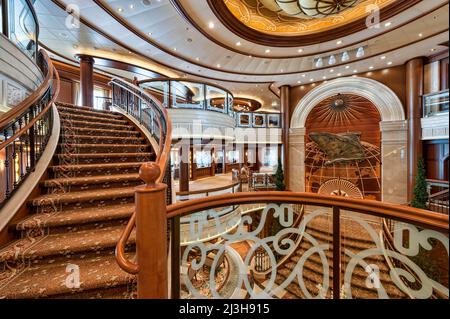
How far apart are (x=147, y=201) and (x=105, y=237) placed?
1.20 m

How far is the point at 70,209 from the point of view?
200 cm

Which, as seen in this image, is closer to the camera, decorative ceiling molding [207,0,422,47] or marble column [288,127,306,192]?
decorative ceiling molding [207,0,422,47]

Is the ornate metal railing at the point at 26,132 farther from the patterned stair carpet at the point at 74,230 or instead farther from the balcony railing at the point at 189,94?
the balcony railing at the point at 189,94

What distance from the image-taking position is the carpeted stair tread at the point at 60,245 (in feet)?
4.91

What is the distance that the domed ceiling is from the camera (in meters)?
4.49

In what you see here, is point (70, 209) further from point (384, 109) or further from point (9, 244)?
point (384, 109)

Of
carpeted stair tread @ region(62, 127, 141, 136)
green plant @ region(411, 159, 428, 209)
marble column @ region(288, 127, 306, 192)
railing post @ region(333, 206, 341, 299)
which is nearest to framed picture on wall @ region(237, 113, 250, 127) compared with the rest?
marble column @ region(288, 127, 306, 192)

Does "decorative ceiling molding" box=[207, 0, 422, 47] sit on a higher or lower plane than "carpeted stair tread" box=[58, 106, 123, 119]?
higher

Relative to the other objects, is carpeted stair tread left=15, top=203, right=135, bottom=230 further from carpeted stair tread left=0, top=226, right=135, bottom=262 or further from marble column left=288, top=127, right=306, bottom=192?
marble column left=288, top=127, right=306, bottom=192

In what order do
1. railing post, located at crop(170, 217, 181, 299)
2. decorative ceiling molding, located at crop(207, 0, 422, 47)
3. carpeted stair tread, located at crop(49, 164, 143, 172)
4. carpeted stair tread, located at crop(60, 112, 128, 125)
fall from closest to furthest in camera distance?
railing post, located at crop(170, 217, 181, 299), carpeted stair tread, located at crop(49, 164, 143, 172), carpeted stair tread, located at crop(60, 112, 128, 125), decorative ceiling molding, located at crop(207, 0, 422, 47)

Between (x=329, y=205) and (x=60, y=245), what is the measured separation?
216cm

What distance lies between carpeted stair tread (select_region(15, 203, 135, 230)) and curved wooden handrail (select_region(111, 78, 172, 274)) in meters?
0.68

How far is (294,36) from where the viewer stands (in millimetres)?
6293
